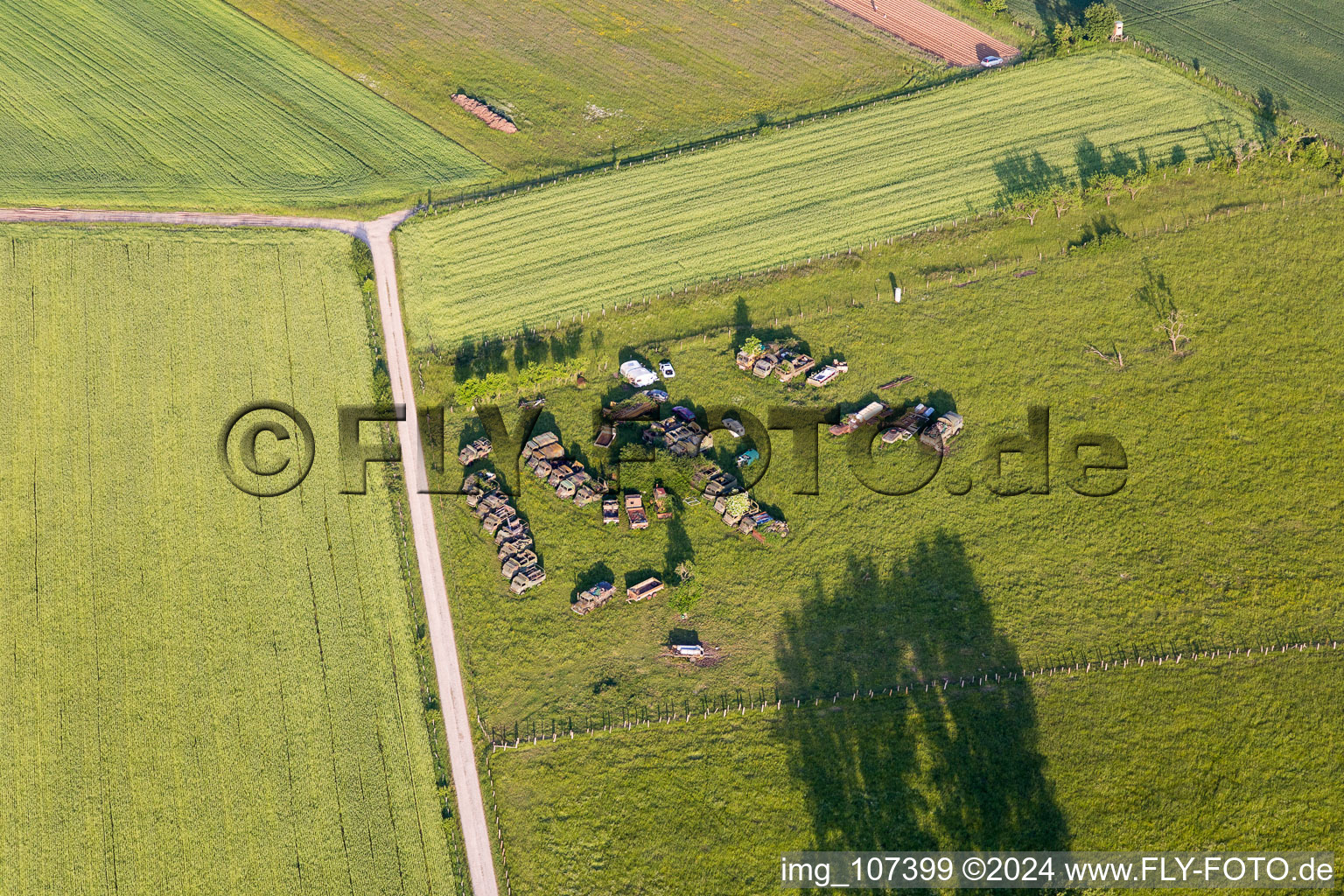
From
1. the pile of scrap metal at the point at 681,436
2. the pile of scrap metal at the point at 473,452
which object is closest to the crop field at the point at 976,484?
the pile of scrap metal at the point at 681,436

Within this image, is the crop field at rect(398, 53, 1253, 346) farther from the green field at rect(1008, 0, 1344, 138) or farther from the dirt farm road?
the green field at rect(1008, 0, 1344, 138)

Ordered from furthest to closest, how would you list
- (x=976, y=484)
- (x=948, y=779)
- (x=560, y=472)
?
(x=560, y=472) < (x=976, y=484) < (x=948, y=779)

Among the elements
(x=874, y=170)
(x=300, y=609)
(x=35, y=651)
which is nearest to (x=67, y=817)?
(x=35, y=651)

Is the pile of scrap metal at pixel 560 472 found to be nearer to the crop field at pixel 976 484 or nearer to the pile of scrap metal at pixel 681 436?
the crop field at pixel 976 484

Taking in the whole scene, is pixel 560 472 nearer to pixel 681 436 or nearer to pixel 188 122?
pixel 681 436

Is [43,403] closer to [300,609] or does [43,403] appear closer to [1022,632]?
[300,609]

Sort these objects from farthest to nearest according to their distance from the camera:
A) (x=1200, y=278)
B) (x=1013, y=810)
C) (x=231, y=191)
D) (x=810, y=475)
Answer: (x=231, y=191) < (x=1200, y=278) < (x=810, y=475) < (x=1013, y=810)

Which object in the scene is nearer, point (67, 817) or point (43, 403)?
point (67, 817)

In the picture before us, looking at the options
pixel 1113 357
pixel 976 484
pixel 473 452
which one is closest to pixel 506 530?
pixel 473 452
